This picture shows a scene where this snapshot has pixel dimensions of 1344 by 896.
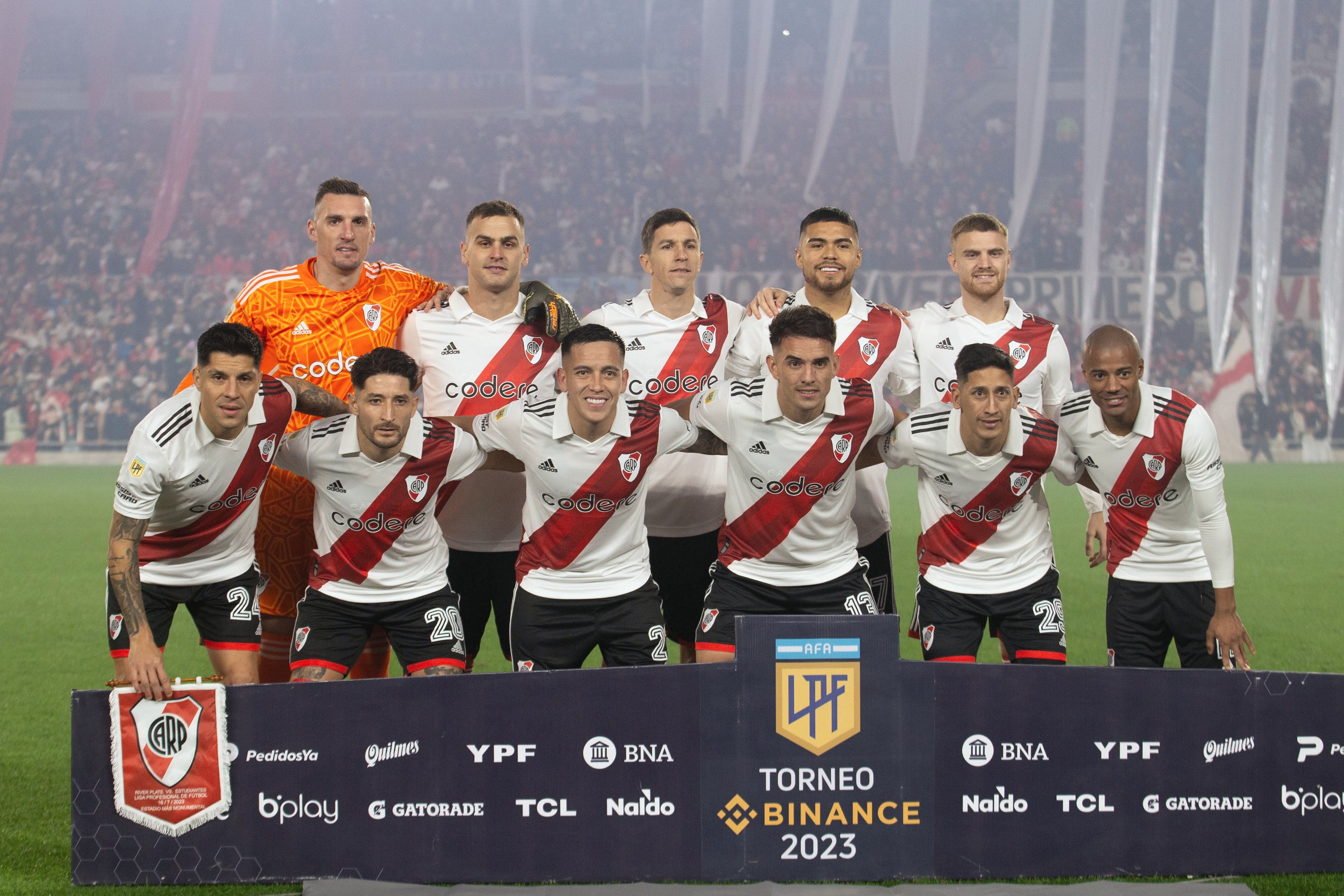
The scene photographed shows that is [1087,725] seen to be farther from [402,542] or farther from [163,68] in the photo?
[163,68]

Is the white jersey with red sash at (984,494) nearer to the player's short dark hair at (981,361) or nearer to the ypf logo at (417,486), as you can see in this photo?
the player's short dark hair at (981,361)

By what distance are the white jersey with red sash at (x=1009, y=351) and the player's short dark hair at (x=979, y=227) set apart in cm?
30

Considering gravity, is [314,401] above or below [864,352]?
below

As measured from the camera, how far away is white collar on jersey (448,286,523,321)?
14.1 ft

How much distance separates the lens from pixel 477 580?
4.45 m

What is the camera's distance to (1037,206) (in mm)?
22750

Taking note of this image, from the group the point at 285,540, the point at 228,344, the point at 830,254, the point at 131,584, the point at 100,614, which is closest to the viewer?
the point at 131,584

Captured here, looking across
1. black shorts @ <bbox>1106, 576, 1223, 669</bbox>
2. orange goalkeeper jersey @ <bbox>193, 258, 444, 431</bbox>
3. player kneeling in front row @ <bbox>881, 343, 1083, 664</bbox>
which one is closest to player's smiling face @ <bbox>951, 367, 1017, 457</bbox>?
player kneeling in front row @ <bbox>881, 343, 1083, 664</bbox>

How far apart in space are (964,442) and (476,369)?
184cm

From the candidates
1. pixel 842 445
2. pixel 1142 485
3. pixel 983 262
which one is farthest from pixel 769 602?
pixel 983 262

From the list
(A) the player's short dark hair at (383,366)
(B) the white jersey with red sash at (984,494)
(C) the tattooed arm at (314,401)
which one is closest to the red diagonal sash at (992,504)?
(B) the white jersey with red sash at (984,494)

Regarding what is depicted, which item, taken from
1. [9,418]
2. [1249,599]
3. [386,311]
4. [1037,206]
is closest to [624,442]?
[386,311]

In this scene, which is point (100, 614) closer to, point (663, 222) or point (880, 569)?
point (663, 222)

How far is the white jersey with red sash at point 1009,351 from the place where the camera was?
167 inches
